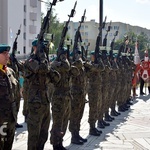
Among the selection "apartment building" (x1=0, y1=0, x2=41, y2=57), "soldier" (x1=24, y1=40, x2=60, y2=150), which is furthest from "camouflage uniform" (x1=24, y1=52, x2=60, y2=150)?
"apartment building" (x1=0, y1=0, x2=41, y2=57)

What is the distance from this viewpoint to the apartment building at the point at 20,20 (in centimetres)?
3628

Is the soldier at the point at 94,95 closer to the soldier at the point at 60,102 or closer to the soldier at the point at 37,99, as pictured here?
the soldier at the point at 60,102

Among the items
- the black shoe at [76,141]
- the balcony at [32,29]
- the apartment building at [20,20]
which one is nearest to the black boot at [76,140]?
the black shoe at [76,141]

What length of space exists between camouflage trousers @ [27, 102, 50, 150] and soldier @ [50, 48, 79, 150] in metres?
0.80

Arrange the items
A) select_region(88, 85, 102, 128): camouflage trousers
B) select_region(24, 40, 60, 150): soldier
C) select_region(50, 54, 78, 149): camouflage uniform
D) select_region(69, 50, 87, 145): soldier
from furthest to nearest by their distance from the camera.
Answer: select_region(88, 85, 102, 128): camouflage trousers → select_region(69, 50, 87, 145): soldier → select_region(50, 54, 78, 149): camouflage uniform → select_region(24, 40, 60, 150): soldier

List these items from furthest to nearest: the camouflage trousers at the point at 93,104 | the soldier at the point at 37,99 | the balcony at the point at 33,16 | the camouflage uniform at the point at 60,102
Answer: the balcony at the point at 33,16
the camouflage trousers at the point at 93,104
the camouflage uniform at the point at 60,102
the soldier at the point at 37,99

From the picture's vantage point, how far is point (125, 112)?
36.7ft

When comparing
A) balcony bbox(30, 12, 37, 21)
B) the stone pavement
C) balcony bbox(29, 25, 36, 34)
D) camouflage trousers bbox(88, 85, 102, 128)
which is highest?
balcony bbox(30, 12, 37, 21)

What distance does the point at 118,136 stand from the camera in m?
7.58

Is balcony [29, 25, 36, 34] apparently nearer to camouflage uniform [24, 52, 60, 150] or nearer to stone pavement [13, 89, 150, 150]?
stone pavement [13, 89, 150, 150]

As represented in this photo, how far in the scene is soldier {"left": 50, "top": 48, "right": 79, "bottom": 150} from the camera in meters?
5.68

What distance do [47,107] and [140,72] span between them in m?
12.5

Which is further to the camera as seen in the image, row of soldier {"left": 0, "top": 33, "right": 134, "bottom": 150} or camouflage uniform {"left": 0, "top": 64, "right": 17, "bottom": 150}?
row of soldier {"left": 0, "top": 33, "right": 134, "bottom": 150}

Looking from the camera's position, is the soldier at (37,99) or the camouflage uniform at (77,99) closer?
the soldier at (37,99)
